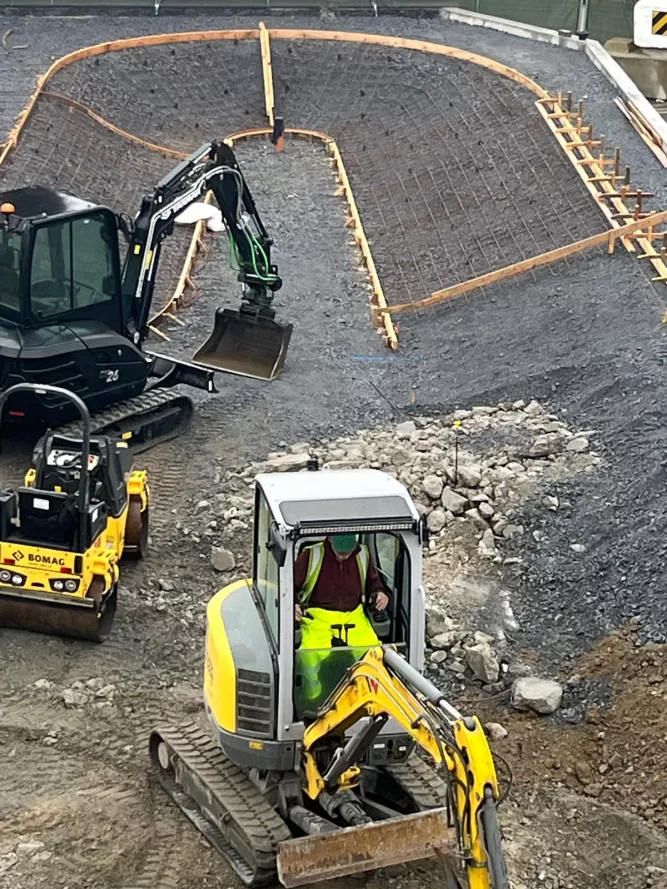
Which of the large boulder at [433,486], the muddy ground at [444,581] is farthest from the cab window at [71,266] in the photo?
the large boulder at [433,486]

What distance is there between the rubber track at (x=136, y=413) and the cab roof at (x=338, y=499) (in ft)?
19.7

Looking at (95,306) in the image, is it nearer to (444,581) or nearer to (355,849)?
(444,581)

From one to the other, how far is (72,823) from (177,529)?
4.39 meters

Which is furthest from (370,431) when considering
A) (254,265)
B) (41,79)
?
(41,79)

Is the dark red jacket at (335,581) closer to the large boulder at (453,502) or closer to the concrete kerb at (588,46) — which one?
the large boulder at (453,502)

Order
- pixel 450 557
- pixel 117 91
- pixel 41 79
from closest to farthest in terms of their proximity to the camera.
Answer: pixel 450 557 → pixel 41 79 → pixel 117 91

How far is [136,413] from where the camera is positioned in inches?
547

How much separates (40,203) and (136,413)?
90.7 inches

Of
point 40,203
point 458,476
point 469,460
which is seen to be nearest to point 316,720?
point 458,476

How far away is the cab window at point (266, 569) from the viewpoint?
744 cm

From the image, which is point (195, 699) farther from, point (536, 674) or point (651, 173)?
point (651, 173)

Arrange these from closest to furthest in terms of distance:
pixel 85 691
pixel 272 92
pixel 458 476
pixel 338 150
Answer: pixel 85 691
pixel 458 476
pixel 338 150
pixel 272 92

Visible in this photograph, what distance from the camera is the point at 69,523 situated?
10.3 metres

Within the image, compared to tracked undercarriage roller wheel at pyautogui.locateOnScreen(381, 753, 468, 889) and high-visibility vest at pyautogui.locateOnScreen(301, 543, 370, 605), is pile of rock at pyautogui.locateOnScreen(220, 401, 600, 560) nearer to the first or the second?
tracked undercarriage roller wheel at pyautogui.locateOnScreen(381, 753, 468, 889)
